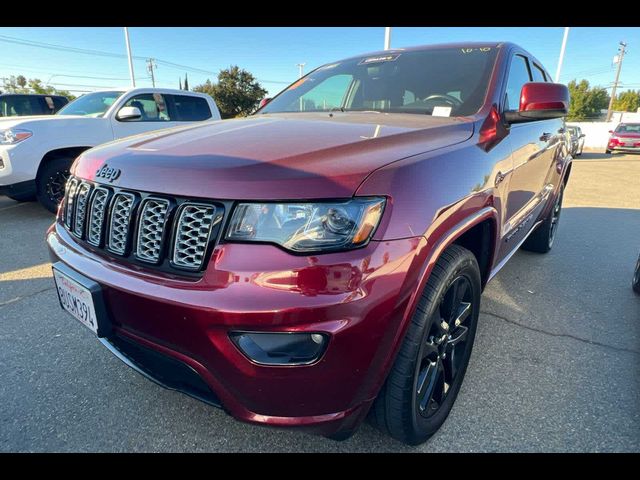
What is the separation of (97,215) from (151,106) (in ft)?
19.2

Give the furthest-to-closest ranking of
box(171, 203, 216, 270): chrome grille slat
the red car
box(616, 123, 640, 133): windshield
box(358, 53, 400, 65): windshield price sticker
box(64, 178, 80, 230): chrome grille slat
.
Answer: box(616, 123, 640, 133): windshield → the red car → box(358, 53, 400, 65): windshield price sticker → box(64, 178, 80, 230): chrome grille slat → box(171, 203, 216, 270): chrome grille slat

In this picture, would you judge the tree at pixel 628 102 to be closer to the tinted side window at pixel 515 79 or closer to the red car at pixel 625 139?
the red car at pixel 625 139

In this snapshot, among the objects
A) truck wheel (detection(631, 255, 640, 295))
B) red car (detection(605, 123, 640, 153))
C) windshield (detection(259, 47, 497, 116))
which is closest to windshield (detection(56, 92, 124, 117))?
windshield (detection(259, 47, 497, 116))

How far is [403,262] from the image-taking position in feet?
4.20

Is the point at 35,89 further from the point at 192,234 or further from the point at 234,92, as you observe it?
the point at 192,234

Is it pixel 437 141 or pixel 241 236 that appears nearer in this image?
pixel 241 236

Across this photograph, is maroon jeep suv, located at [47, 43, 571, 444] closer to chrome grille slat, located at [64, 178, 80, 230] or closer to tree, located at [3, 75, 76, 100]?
chrome grille slat, located at [64, 178, 80, 230]

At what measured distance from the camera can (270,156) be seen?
138 centimetres

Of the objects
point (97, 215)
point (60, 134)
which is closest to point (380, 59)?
point (97, 215)

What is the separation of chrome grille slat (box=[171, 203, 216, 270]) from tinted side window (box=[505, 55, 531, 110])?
189 cm

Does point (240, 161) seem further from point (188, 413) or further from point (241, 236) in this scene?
point (188, 413)

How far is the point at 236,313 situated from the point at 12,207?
682cm

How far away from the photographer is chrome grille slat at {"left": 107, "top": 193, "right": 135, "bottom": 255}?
1476 millimetres
